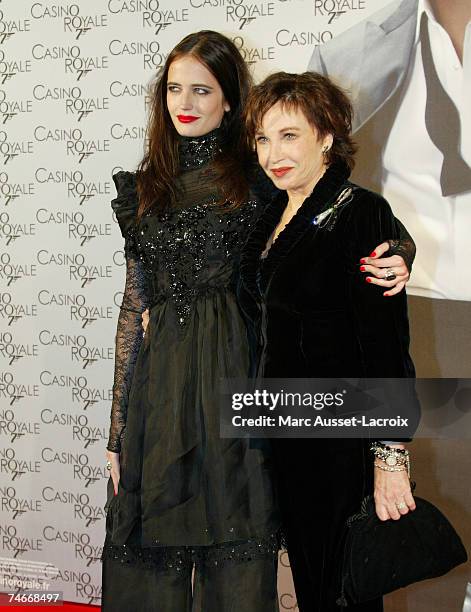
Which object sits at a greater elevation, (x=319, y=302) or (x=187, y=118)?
(x=187, y=118)

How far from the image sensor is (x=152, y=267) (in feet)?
5.84

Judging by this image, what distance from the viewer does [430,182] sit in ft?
6.77

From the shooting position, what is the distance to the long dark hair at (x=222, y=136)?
1.76 meters

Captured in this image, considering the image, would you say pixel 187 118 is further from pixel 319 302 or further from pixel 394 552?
pixel 394 552

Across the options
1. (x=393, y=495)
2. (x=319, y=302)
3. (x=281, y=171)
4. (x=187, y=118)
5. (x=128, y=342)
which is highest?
(x=187, y=118)

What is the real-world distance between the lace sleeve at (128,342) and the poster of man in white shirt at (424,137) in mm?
712

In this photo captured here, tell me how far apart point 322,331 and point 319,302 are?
0.21ft

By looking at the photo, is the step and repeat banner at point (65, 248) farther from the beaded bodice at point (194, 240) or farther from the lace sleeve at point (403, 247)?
the lace sleeve at point (403, 247)

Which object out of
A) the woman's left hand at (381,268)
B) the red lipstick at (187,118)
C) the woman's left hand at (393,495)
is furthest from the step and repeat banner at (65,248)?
the woman's left hand at (381,268)

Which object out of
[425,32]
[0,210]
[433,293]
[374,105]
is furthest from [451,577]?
[0,210]

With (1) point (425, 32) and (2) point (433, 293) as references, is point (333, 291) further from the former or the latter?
(1) point (425, 32)

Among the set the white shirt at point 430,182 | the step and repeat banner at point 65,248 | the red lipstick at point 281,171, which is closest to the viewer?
the red lipstick at point 281,171

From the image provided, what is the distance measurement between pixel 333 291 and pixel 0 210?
140 centimetres

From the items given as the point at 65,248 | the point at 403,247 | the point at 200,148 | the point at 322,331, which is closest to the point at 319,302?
the point at 322,331
